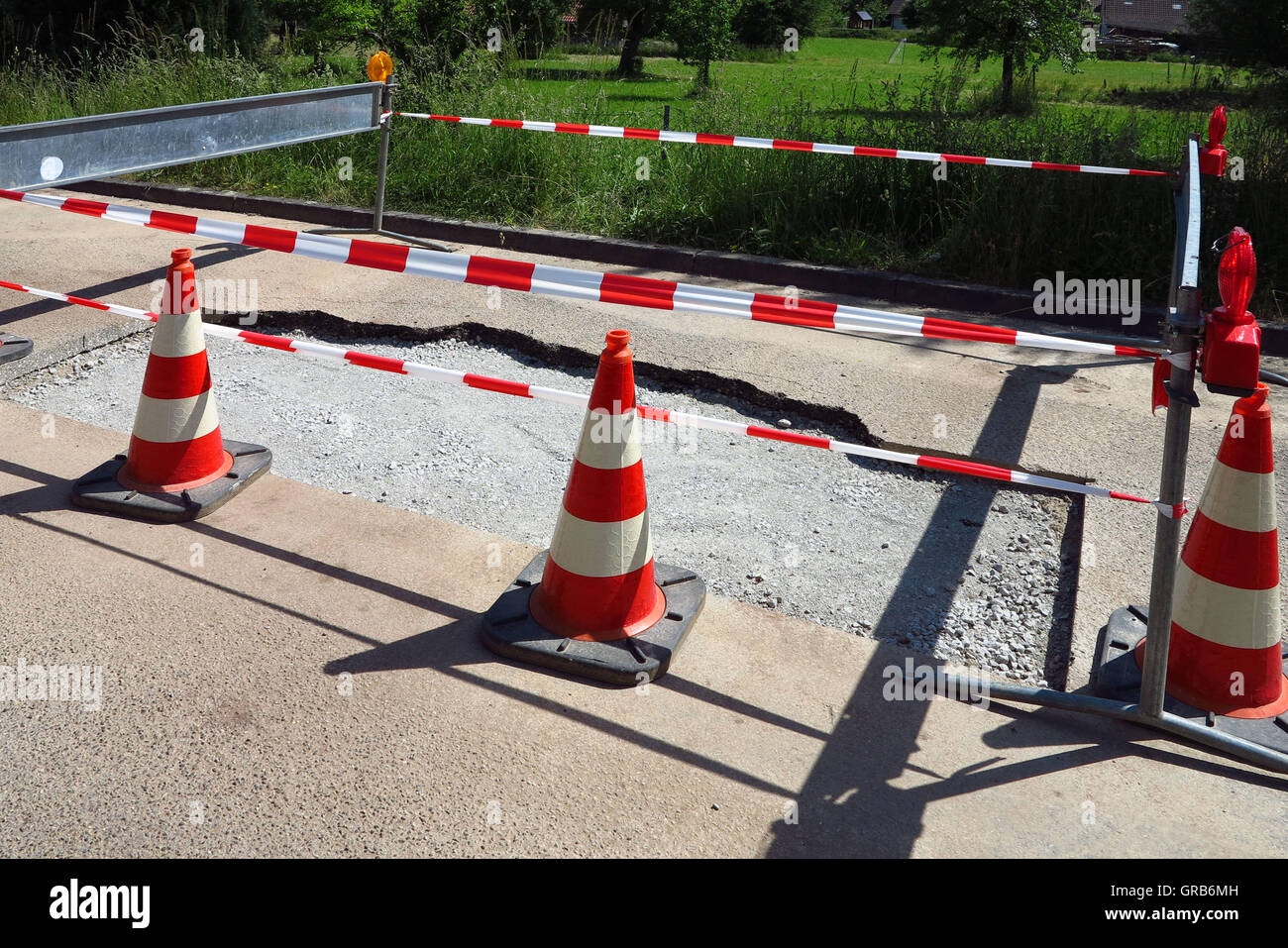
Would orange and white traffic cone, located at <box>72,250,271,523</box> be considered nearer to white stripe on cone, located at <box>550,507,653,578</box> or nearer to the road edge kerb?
white stripe on cone, located at <box>550,507,653,578</box>

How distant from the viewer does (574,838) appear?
269 centimetres

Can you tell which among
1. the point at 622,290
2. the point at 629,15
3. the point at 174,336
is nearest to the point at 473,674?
the point at 622,290

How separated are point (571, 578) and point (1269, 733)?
84.3 inches

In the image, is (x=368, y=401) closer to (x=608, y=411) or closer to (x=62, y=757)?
(x=608, y=411)

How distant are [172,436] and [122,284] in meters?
3.32

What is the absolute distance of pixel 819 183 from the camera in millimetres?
8484

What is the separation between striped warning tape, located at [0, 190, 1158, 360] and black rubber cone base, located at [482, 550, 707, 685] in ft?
3.35

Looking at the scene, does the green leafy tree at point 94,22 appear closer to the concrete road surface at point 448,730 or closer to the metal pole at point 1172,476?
the concrete road surface at point 448,730

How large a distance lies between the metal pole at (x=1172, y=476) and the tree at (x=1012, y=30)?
20.9 m

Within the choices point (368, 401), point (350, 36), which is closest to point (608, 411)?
point (368, 401)

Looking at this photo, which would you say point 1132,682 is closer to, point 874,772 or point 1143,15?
point 874,772

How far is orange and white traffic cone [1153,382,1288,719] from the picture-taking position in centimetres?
321

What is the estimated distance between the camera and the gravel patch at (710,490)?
408 cm

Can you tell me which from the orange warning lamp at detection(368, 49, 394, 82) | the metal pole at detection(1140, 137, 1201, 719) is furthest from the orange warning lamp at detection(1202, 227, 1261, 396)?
the orange warning lamp at detection(368, 49, 394, 82)
